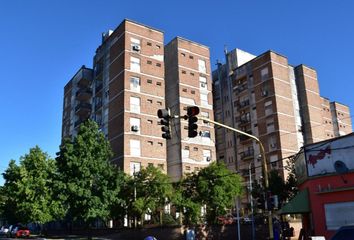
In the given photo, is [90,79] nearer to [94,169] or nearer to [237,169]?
[237,169]

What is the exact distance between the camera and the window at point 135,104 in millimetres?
57053

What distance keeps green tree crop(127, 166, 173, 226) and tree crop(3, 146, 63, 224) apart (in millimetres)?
8018

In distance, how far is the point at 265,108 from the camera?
229ft

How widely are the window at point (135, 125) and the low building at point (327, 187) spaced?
3214 centimetres

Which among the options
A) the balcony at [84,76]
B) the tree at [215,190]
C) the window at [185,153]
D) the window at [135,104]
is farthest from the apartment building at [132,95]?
the tree at [215,190]

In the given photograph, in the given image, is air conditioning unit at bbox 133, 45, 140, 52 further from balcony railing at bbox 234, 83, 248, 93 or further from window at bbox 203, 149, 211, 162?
balcony railing at bbox 234, 83, 248, 93

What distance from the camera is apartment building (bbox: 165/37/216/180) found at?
60406 millimetres

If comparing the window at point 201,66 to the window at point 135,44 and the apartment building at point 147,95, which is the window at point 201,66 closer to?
the apartment building at point 147,95

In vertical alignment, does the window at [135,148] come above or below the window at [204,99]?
below

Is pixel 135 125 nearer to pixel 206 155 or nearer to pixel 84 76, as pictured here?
pixel 206 155

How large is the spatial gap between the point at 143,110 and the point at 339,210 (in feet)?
124

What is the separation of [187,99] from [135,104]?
972 centimetres

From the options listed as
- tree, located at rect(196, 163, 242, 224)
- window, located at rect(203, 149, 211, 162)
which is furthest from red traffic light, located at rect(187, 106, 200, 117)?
window, located at rect(203, 149, 211, 162)

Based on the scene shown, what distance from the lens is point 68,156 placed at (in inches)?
1529
